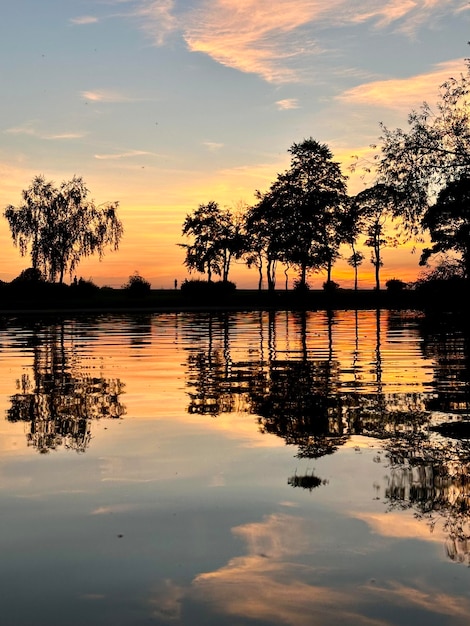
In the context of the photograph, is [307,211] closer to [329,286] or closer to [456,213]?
[329,286]

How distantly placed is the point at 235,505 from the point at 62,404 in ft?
20.9

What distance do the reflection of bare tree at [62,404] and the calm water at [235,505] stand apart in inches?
2.1

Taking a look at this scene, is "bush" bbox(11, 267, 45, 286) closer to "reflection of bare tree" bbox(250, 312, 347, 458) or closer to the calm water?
"reflection of bare tree" bbox(250, 312, 347, 458)

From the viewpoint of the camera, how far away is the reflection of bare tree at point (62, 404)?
9414 millimetres

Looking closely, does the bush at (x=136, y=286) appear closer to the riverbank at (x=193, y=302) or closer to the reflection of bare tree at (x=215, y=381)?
the riverbank at (x=193, y=302)

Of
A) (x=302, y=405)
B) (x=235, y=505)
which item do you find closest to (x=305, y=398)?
(x=302, y=405)

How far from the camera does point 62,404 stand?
39.7 ft

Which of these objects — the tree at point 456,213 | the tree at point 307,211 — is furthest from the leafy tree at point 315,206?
the tree at point 456,213

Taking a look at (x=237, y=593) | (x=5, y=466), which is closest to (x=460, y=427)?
(x=5, y=466)

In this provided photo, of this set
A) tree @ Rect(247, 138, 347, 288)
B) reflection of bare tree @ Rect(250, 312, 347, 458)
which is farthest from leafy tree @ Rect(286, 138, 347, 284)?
reflection of bare tree @ Rect(250, 312, 347, 458)

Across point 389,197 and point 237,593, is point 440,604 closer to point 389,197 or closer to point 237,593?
point 237,593

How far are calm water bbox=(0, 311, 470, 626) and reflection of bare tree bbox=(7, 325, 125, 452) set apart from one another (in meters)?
0.05

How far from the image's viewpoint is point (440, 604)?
4301 mm

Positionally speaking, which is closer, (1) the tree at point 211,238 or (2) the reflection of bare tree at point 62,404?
(2) the reflection of bare tree at point 62,404
